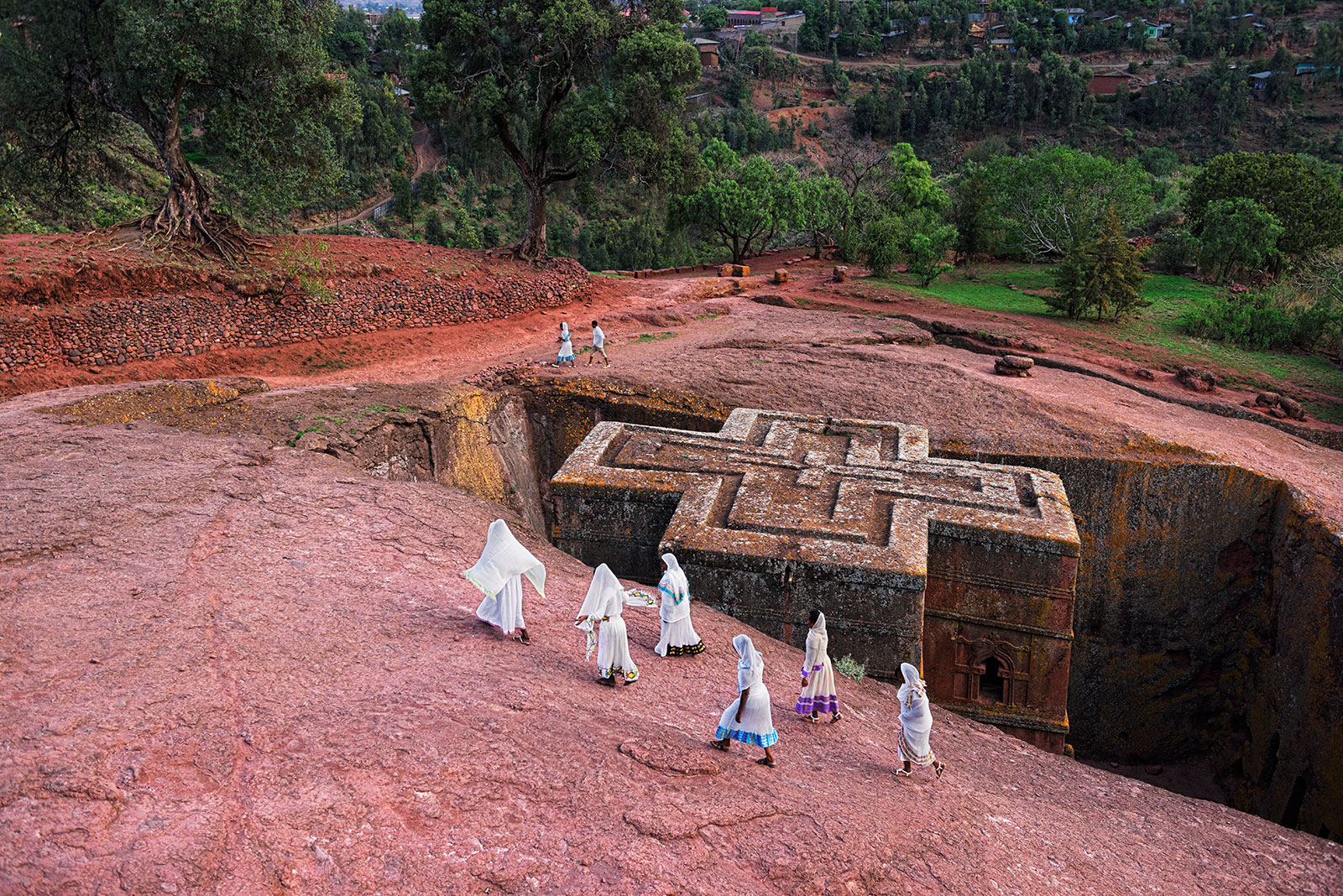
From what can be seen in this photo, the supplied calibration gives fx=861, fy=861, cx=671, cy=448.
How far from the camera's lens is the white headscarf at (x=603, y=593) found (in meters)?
7.14

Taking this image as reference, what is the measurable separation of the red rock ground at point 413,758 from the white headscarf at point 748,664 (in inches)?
24.8

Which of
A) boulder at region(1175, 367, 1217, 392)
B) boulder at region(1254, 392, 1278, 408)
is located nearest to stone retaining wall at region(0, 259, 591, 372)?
boulder at region(1175, 367, 1217, 392)

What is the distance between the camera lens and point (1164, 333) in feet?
63.9

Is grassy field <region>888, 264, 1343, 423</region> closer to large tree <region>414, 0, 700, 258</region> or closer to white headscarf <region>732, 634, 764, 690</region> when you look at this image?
large tree <region>414, 0, 700, 258</region>

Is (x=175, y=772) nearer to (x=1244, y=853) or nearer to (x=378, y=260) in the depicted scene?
(x=1244, y=853)

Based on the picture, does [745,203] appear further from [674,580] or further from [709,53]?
[709,53]

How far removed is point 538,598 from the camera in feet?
28.1

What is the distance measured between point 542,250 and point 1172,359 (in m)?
14.9

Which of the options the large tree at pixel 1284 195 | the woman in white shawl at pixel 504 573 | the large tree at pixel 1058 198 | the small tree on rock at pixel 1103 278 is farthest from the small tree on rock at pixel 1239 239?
the woman in white shawl at pixel 504 573

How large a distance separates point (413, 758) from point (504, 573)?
6.77 ft

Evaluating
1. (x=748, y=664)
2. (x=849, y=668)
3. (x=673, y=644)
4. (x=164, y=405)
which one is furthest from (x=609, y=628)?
(x=164, y=405)

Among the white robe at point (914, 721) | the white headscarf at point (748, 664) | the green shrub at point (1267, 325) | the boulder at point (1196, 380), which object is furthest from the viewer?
the green shrub at point (1267, 325)

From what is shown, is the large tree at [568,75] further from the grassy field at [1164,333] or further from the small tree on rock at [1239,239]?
the small tree on rock at [1239,239]

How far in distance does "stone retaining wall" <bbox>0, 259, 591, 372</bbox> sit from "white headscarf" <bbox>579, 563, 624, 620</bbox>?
12080 mm
